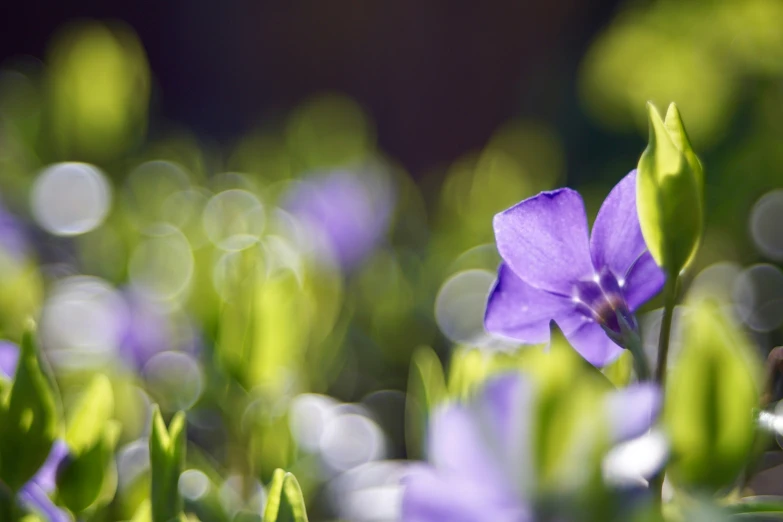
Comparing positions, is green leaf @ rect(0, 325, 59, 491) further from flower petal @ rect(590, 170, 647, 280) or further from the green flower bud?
flower petal @ rect(590, 170, 647, 280)

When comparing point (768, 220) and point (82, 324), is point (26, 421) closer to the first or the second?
point (82, 324)

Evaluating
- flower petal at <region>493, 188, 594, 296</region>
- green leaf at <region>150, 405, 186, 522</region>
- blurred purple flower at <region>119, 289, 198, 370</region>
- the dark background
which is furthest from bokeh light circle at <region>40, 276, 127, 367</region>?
the dark background

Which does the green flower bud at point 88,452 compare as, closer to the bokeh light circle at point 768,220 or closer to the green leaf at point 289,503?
the green leaf at point 289,503

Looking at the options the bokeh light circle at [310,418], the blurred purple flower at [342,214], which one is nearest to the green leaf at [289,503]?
the bokeh light circle at [310,418]

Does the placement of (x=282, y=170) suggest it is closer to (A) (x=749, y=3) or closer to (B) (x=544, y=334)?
(A) (x=749, y=3)

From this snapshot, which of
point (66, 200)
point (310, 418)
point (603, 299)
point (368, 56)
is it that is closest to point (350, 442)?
point (310, 418)
